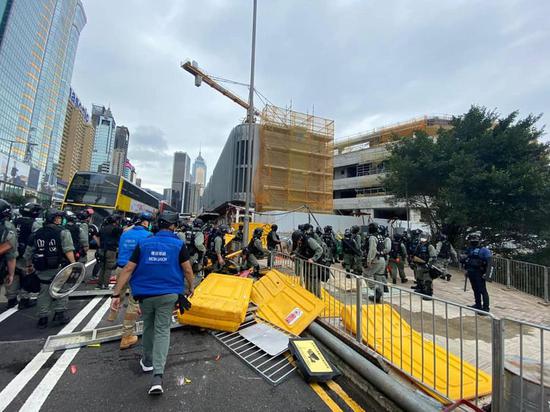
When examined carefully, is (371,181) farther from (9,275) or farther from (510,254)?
(9,275)

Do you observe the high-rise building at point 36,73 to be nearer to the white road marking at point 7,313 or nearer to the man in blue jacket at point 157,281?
the white road marking at point 7,313

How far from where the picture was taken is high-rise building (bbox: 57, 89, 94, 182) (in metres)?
109

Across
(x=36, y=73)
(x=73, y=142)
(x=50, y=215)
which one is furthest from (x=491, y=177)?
(x=73, y=142)

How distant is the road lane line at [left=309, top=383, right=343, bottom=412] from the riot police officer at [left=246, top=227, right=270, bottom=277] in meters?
4.83

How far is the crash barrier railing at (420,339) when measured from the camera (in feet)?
8.79

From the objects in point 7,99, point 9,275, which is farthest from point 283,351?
point 7,99

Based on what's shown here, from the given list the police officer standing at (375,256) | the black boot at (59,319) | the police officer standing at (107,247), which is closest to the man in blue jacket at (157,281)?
the black boot at (59,319)

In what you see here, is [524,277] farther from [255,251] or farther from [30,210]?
[30,210]

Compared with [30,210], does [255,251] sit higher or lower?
lower

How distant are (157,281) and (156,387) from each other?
101cm

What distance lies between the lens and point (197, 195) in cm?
16612

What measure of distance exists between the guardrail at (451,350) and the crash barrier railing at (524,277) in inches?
226

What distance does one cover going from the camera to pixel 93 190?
51.8 feet

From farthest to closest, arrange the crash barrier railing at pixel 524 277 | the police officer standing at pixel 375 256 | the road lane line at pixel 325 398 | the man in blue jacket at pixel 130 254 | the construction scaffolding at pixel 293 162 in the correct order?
the construction scaffolding at pixel 293 162, the crash barrier railing at pixel 524 277, the police officer standing at pixel 375 256, the man in blue jacket at pixel 130 254, the road lane line at pixel 325 398
